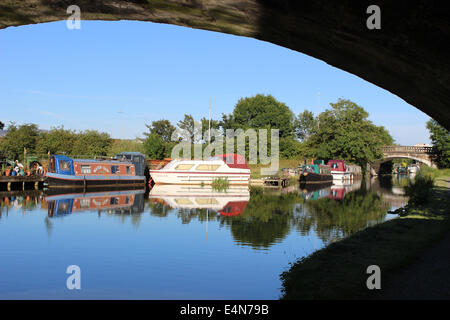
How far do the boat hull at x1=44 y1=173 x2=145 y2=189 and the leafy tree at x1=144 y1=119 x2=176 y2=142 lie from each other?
34.9 meters

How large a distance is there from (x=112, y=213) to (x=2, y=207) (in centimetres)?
632

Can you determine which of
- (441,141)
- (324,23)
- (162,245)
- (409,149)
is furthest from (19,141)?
(409,149)

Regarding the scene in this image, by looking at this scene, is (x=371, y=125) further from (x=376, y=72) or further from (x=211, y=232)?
(x=376, y=72)

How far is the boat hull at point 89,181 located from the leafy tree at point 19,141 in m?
19.3

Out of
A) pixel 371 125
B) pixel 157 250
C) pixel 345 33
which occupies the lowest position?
pixel 157 250

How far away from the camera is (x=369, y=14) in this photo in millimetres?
3395

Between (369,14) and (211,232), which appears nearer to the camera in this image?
(369,14)

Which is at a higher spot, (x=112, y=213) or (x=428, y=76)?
(x=428, y=76)

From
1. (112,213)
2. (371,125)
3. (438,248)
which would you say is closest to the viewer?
(438,248)

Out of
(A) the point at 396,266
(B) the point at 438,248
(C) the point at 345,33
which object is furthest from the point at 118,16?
(B) the point at 438,248

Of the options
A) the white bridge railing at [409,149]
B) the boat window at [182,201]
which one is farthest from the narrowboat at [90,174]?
the white bridge railing at [409,149]

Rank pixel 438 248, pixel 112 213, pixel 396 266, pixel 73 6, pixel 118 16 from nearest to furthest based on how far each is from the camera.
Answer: pixel 73 6 → pixel 118 16 → pixel 396 266 → pixel 438 248 → pixel 112 213

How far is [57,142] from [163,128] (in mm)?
25851

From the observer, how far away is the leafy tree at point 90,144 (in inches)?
2143
